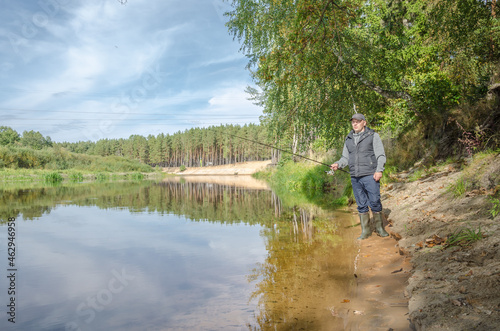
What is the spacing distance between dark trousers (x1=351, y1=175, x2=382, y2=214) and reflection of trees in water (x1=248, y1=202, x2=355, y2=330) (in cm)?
79

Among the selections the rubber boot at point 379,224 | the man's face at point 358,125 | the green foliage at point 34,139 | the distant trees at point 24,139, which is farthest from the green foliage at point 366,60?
the green foliage at point 34,139

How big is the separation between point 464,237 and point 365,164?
2.20 m

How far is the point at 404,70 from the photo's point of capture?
1023cm

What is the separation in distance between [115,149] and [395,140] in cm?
12914

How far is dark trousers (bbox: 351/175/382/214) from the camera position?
5902mm

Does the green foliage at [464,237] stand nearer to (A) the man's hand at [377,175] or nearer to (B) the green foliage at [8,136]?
(A) the man's hand at [377,175]

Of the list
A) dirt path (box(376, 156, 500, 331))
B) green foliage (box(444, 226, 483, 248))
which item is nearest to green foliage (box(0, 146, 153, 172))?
dirt path (box(376, 156, 500, 331))

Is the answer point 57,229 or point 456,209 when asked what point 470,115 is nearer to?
point 456,209

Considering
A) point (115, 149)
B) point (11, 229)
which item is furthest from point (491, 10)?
point (115, 149)

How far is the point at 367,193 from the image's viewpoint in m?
6.13

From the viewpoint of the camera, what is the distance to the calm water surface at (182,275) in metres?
3.43

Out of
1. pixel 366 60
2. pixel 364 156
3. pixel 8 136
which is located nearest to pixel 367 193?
pixel 364 156

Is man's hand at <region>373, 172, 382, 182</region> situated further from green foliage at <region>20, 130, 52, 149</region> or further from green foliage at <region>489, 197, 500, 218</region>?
green foliage at <region>20, 130, 52, 149</region>

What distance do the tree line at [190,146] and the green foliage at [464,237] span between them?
91313mm
